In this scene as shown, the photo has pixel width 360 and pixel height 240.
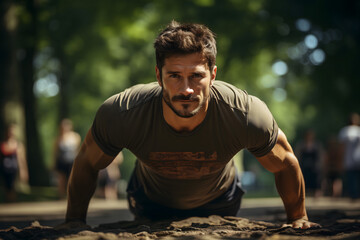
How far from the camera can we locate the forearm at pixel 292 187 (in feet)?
15.2

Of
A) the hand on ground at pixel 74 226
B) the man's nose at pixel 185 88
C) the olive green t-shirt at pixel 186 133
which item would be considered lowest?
the hand on ground at pixel 74 226

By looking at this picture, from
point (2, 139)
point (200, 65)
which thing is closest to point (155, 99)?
point (200, 65)

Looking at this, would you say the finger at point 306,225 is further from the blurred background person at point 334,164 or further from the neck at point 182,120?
the blurred background person at point 334,164

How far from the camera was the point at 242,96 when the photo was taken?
14.5 feet

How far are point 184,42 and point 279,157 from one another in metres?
1.36

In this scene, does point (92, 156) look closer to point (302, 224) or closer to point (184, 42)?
point (184, 42)

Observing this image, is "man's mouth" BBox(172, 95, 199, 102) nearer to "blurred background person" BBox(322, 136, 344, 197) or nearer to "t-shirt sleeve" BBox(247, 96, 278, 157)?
"t-shirt sleeve" BBox(247, 96, 278, 157)

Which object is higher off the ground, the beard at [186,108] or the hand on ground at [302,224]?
the beard at [186,108]

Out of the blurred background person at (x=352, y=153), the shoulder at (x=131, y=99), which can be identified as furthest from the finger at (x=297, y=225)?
the blurred background person at (x=352, y=153)

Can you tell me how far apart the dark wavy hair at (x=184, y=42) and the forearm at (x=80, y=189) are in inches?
47.3

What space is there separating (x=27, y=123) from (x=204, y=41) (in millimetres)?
15938

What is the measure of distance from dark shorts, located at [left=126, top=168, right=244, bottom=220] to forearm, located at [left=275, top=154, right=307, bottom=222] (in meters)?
0.74

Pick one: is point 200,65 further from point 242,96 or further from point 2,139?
point 2,139

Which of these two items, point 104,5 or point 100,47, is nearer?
point 104,5
